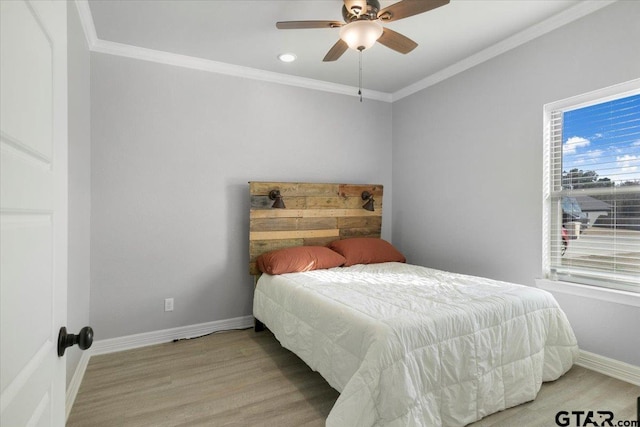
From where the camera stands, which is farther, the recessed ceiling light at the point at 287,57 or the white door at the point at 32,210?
the recessed ceiling light at the point at 287,57

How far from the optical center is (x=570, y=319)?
8.59 ft

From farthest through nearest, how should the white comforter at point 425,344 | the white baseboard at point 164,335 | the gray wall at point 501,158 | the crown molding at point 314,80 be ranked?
the white baseboard at point 164,335 → the crown molding at point 314,80 → the gray wall at point 501,158 → the white comforter at point 425,344

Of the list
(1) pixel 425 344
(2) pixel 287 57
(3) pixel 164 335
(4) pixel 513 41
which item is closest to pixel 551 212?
(4) pixel 513 41

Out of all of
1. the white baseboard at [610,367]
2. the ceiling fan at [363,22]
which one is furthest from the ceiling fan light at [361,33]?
the white baseboard at [610,367]

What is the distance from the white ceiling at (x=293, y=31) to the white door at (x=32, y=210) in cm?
193

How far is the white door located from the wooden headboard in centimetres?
250

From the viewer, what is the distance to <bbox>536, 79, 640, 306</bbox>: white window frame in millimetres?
2332

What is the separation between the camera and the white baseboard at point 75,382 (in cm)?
208

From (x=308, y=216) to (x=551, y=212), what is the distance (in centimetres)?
226

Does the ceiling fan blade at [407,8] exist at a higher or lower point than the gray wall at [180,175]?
higher

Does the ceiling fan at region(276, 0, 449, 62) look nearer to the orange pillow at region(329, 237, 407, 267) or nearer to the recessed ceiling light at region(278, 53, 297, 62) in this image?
the recessed ceiling light at region(278, 53, 297, 62)

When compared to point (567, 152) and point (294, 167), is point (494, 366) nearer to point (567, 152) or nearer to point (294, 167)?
point (567, 152)

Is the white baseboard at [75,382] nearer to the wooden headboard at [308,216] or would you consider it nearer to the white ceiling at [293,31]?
the wooden headboard at [308,216]

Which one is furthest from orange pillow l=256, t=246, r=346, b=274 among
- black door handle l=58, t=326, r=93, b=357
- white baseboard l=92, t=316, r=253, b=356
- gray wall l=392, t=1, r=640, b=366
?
black door handle l=58, t=326, r=93, b=357
